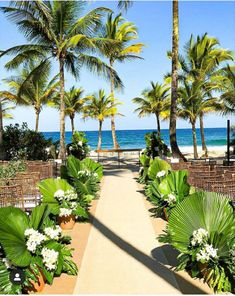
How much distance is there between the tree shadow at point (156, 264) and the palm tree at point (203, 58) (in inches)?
841

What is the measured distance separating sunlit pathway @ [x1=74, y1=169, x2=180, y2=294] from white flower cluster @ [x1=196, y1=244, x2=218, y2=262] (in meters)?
0.52

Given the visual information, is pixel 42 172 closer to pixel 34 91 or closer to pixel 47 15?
pixel 47 15

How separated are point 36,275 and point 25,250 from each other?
334 mm

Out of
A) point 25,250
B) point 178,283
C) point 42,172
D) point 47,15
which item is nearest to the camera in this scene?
point 25,250

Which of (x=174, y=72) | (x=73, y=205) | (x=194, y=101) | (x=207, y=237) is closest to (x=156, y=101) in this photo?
(x=194, y=101)

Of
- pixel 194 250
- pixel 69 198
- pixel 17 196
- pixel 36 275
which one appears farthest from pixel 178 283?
pixel 17 196

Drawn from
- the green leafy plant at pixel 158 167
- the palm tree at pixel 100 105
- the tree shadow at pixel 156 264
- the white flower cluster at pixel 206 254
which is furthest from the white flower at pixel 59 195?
the palm tree at pixel 100 105

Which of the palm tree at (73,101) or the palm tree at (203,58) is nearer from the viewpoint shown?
the palm tree at (203,58)

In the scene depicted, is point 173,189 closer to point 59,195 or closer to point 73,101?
point 59,195

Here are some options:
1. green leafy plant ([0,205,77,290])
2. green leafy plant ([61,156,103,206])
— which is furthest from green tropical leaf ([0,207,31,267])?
green leafy plant ([61,156,103,206])

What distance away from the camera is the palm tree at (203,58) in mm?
27706

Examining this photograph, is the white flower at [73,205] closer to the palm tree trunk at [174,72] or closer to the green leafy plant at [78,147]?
the palm tree trunk at [174,72]

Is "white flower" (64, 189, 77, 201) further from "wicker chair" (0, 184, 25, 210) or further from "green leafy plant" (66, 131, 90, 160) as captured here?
"green leafy plant" (66, 131, 90, 160)

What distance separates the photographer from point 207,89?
27.1 meters
